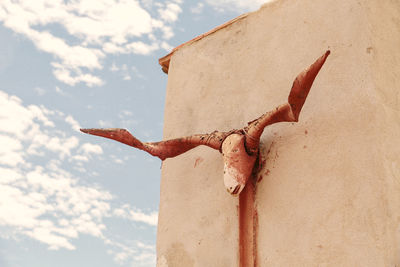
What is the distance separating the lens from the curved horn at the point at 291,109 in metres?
3.16

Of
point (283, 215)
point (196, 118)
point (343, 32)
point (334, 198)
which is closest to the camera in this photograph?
point (334, 198)

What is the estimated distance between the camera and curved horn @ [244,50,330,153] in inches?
124

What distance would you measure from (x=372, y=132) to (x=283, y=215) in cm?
84

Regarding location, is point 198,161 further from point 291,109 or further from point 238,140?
point 291,109

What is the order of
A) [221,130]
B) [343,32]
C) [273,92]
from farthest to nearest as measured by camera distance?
[221,130], [273,92], [343,32]

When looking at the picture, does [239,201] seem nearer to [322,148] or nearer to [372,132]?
[322,148]

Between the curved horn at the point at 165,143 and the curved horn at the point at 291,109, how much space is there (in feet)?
1.00

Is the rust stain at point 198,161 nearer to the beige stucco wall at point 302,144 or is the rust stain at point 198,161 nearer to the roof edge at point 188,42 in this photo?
the beige stucco wall at point 302,144

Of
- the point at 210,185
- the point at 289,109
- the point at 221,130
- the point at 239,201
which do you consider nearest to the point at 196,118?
the point at 221,130

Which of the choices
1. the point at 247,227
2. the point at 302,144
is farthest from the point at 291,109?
the point at 247,227

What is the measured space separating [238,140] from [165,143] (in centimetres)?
79

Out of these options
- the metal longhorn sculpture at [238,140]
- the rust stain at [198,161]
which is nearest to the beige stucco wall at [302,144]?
the rust stain at [198,161]

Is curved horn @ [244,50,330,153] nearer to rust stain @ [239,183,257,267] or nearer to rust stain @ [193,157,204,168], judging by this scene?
rust stain @ [239,183,257,267]

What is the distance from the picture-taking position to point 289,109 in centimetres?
344
